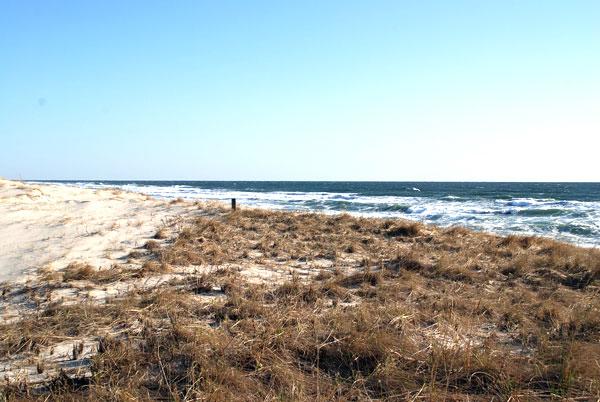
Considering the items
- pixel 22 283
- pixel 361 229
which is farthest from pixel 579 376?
pixel 361 229

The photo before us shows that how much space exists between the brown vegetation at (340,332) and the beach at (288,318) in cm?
2

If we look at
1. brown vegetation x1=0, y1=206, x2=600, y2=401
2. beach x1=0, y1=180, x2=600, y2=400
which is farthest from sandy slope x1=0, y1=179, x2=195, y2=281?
brown vegetation x1=0, y1=206, x2=600, y2=401

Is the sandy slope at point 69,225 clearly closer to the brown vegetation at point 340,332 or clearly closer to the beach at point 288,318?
the beach at point 288,318

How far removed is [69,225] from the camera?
10.1 m

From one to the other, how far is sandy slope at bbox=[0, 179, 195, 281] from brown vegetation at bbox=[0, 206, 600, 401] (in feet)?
3.49

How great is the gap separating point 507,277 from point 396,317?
3.44 meters

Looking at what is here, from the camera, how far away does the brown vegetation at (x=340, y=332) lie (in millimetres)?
3301

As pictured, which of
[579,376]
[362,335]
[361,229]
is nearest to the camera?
[579,376]

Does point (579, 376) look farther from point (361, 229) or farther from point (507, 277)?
point (361, 229)

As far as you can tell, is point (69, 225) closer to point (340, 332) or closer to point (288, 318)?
point (288, 318)

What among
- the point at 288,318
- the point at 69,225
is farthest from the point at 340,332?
the point at 69,225

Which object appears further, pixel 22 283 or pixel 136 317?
pixel 22 283

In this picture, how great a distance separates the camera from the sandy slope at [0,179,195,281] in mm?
7520

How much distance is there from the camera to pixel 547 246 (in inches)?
379
